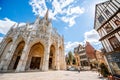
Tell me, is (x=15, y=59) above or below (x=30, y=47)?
below

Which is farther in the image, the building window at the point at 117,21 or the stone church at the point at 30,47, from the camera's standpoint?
the stone church at the point at 30,47

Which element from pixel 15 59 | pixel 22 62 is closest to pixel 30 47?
pixel 22 62

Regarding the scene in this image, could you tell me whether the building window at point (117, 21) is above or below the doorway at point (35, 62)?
above

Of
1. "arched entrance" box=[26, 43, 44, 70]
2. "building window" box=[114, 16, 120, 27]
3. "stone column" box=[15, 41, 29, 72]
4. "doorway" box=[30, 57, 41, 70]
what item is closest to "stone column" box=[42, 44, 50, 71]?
"arched entrance" box=[26, 43, 44, 70]

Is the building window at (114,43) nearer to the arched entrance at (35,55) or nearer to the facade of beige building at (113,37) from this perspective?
the facade of beige building at (113,37)

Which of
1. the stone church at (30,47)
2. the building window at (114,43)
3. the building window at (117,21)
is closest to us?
the building window at (114,43)

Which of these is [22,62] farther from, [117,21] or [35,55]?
[117,21]

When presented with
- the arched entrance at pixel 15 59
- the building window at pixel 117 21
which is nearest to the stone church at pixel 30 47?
the arched entrance at pixel 15 59

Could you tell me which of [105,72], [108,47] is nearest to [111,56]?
[108,47]

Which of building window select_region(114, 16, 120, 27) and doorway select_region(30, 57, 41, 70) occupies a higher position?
building window select_region(114, 16, 120, 27)

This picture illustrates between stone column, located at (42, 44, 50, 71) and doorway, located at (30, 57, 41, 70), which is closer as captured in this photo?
stone column, located at (42, 44, 50, 71)

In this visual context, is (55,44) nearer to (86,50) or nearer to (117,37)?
(117,37)

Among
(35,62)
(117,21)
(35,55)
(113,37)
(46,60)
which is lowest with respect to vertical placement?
(46,60)

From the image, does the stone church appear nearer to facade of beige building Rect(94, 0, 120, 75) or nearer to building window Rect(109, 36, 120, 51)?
facade of beige building Rect(94, 0, 120, 75)
